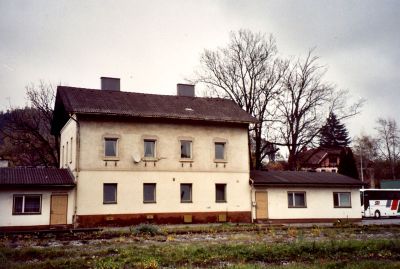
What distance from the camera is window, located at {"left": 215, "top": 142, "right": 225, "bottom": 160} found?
3123 cm

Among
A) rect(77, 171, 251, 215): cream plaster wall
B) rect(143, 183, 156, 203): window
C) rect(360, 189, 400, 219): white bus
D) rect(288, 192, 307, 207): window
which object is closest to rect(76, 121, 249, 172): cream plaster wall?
rect(77, 171, 251, 215): cream plaster wall

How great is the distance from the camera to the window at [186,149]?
99.0 ft

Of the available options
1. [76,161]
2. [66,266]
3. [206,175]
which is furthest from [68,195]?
[66,266]

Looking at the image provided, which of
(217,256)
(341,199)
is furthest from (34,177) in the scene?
(341,199)

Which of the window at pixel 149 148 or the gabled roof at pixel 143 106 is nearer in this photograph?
the gabled roof at pixel 143 106

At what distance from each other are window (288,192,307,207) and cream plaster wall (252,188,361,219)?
289 millimetres

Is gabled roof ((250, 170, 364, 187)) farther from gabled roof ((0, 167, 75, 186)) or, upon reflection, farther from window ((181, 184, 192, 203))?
gabled roof ((0, 167, 75, 186))

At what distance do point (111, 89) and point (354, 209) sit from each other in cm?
2050

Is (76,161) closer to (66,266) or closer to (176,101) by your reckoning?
(176,101)

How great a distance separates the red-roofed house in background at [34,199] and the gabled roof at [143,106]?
4448 mm

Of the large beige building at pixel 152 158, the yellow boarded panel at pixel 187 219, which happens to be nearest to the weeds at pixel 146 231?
the large beige building at pixel 152 158

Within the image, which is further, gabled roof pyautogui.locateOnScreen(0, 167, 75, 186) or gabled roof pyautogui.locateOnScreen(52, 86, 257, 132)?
gabled roof pyautogui.locateOnScreen(52, 86, 257, 132)

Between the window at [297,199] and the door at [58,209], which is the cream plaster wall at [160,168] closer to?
the door at [58,209]

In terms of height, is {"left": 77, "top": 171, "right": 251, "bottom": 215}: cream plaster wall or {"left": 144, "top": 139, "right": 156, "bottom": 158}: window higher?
{"left": 144, "top": 139, "right": 156, "bottom": 158}: window
